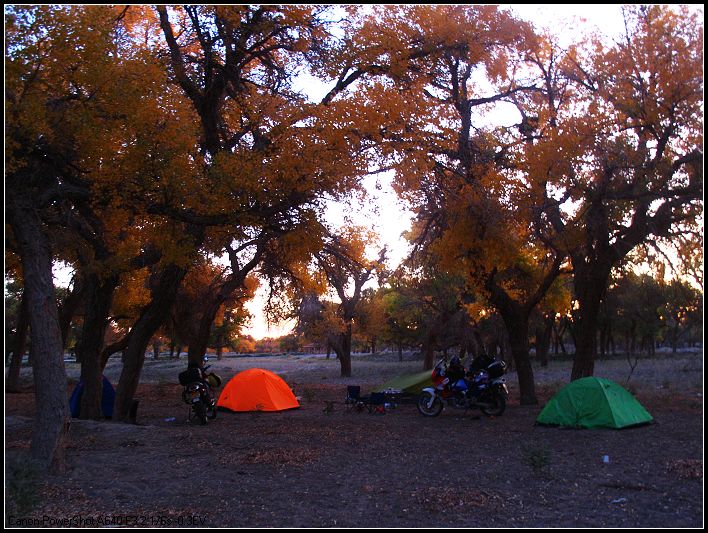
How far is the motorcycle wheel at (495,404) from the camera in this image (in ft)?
44.5

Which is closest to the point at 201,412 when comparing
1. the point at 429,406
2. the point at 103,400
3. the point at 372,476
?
the point at 103,400

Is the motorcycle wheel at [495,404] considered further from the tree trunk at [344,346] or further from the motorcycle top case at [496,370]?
the tree trunk at [344,346]

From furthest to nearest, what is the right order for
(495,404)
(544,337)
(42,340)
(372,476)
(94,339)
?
(544,337), (94,339), (495,404), (42,340), (372,476)

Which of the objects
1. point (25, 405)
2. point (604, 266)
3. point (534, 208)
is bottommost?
point (25, 405)

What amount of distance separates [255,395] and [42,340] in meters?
8.82

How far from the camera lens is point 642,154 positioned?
38.2 ft

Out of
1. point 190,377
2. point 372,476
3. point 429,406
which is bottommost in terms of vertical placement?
point 429,406

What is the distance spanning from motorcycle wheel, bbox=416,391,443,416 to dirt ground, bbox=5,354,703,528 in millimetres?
1428

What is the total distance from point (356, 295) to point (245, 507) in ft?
95.4

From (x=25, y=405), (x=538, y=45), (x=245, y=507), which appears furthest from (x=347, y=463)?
(x=25, y=405)

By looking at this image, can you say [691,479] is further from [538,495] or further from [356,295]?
[356,295]

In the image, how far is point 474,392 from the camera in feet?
44.9

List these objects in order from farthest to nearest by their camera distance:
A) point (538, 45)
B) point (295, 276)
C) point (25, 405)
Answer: point (25, 405) < point (295, 276) < point (538, 45)

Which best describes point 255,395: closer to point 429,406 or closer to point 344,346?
point 429,406
